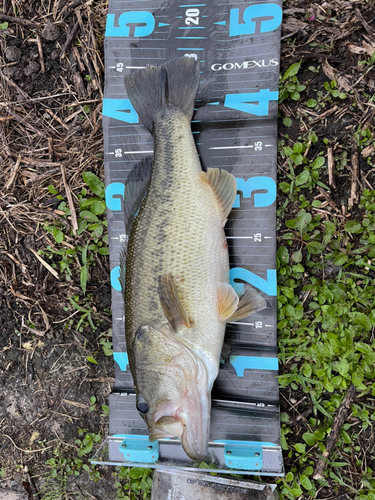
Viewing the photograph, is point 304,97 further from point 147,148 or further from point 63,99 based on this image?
point 63,99

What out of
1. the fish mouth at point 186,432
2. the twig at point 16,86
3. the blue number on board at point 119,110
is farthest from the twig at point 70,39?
the fish mouth at point 186,432

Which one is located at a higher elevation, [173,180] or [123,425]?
[173,180]

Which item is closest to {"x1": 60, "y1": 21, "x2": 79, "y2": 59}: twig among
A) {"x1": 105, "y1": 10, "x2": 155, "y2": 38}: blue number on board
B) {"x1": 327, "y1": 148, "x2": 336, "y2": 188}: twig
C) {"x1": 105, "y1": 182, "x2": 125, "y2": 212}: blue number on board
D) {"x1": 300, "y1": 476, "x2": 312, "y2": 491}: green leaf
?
{"x1": 105, "y1": 10, "x2": 155, "y2": 38}: blue number on board

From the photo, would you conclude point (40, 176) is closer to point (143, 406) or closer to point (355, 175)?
point (143, 406)

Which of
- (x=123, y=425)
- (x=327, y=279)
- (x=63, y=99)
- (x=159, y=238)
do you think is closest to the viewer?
(x=159, y=238)

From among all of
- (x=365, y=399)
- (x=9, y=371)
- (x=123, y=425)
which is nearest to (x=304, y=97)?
(x=365, y=399)

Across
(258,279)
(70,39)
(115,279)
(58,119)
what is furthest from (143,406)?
(70,39)

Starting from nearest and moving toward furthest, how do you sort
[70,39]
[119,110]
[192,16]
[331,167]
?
[331,167], [192,16], [119,110], [70,39]
